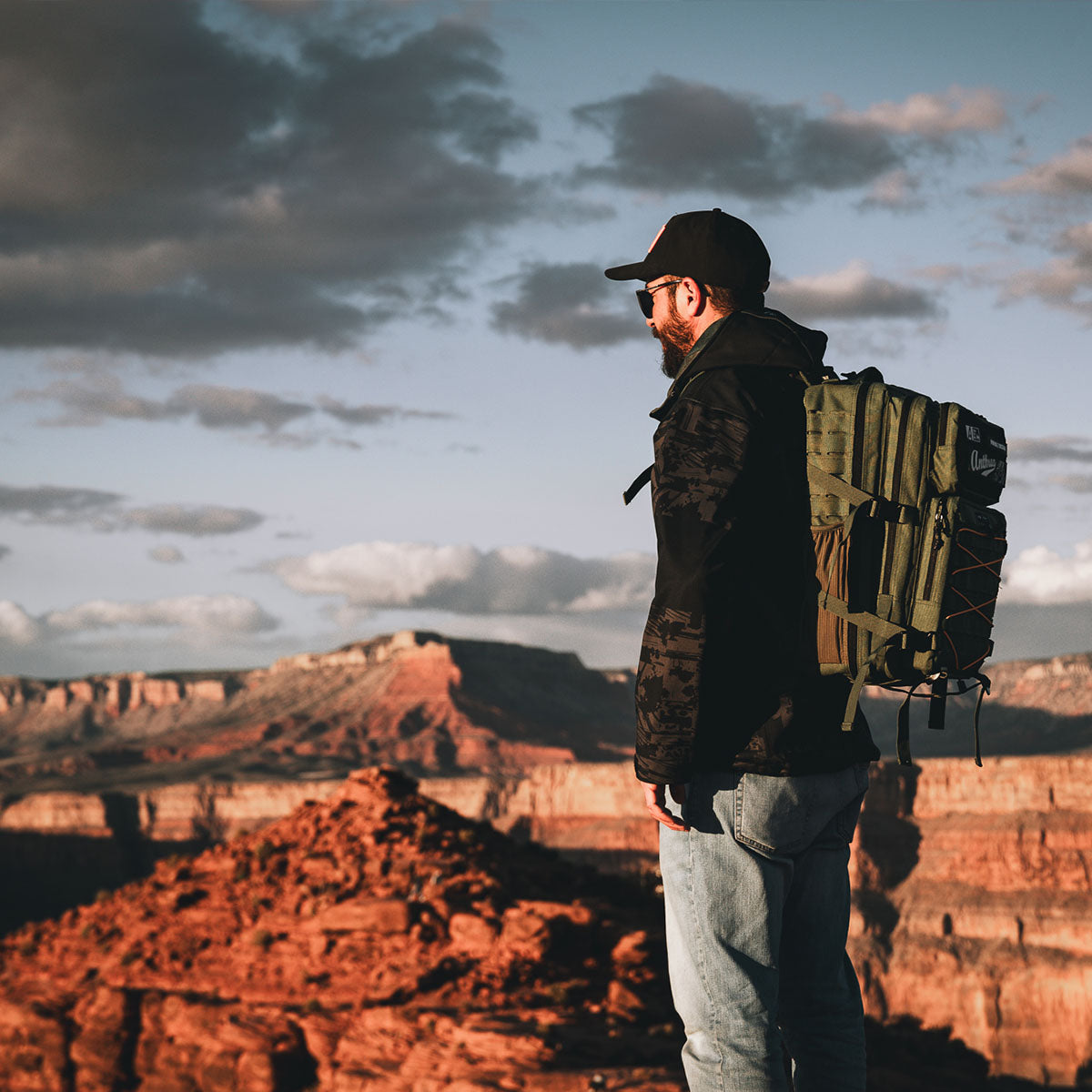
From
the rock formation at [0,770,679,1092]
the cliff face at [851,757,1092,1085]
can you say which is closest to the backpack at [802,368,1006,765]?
the rock formation at [0,770,679,1092]

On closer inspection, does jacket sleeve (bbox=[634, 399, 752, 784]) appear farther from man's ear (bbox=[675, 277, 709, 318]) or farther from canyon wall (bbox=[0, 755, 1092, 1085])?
canyon wall (bbox=[0, 755, 1092, 1085])

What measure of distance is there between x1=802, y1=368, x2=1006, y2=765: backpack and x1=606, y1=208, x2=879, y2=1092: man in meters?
0.14

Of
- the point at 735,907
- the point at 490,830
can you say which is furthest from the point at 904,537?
the point at 490,830

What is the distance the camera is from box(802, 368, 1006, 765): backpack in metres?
3.88

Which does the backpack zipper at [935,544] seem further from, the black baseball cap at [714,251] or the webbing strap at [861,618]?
the black baseball cap at [714,251]

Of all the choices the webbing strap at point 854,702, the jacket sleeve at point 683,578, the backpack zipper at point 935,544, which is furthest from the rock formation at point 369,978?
the backpack zipper at point 935,544

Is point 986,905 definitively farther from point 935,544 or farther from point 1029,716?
point 935,544

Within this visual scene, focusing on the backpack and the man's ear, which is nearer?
the backpack

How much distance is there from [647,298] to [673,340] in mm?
191

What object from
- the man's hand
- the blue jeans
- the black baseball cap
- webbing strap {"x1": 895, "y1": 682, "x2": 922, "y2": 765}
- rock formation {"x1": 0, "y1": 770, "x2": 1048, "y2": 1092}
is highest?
the black baseball cap

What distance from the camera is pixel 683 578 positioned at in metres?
3.86

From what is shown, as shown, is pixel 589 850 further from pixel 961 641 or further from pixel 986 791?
pixel 961 641

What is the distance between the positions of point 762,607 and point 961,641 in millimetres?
623

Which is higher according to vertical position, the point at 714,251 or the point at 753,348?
the point at 714,251
